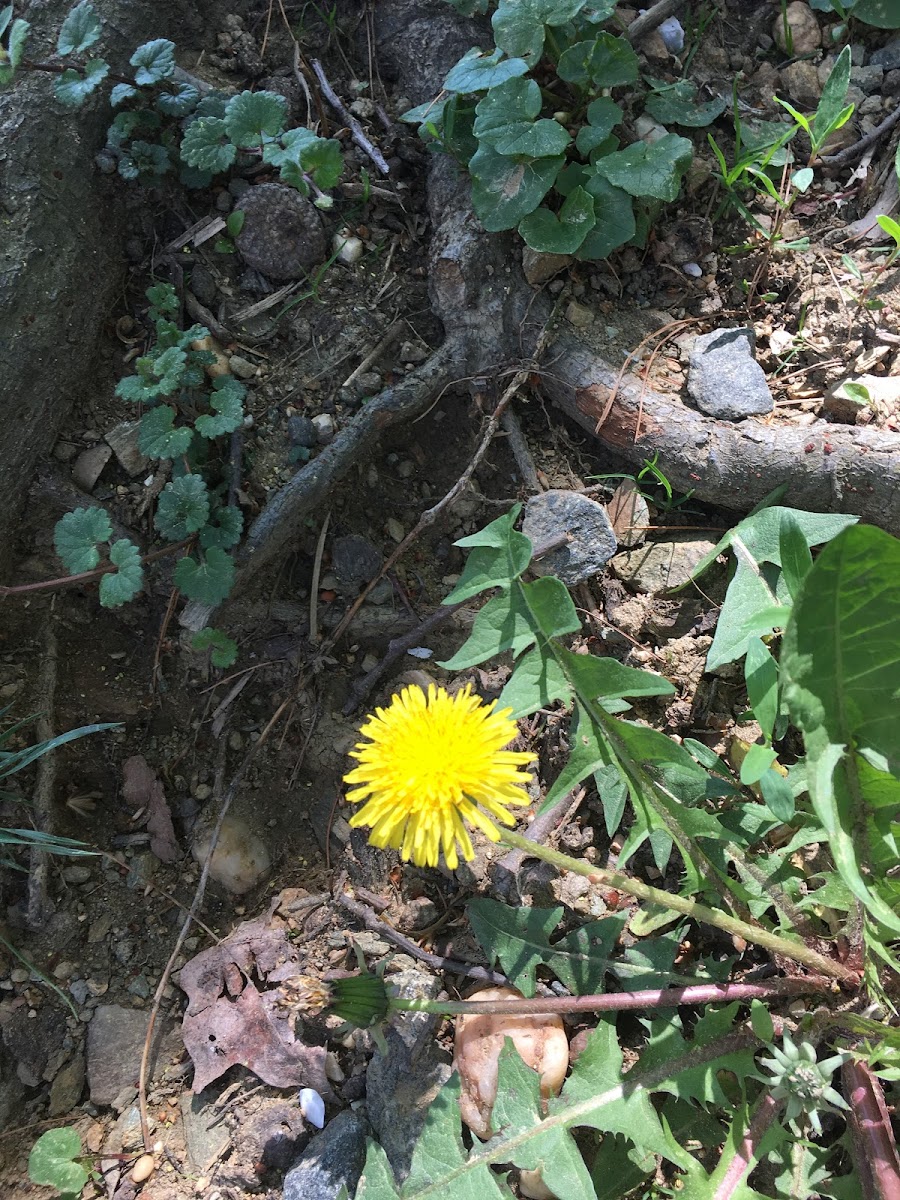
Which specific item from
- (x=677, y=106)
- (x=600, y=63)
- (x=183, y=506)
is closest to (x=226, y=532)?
(x=183, y=506)

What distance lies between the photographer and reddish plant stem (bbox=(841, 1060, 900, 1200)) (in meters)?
1.71

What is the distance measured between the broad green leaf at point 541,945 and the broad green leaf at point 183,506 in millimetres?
1274

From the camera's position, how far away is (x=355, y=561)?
2432 millimetres

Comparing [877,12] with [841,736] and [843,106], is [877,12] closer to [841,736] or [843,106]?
[843,106]

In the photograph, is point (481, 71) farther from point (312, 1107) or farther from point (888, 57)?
point (312, 1107)

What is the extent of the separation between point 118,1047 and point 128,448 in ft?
5.48

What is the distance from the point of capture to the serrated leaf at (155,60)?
236 cm

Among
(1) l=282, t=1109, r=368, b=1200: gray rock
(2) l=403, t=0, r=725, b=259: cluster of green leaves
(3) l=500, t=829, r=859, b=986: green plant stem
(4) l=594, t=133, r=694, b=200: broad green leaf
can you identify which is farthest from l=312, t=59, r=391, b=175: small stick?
(1) l=282, t=1109, r=368, b=1200: gray rock

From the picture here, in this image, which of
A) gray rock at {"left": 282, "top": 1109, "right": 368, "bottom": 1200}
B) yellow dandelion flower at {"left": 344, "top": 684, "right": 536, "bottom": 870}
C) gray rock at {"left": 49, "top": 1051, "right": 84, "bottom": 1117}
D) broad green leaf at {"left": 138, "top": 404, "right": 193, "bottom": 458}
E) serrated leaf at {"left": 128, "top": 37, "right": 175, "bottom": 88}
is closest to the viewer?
yellow dandelion flower at {"left": 344, "top": 684, "right": 536, "bottom": 870}

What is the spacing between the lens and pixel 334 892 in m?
2.25

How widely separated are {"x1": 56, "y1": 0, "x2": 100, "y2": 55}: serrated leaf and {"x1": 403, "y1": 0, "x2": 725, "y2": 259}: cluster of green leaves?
3.19 feet

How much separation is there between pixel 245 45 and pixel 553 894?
2808 mm

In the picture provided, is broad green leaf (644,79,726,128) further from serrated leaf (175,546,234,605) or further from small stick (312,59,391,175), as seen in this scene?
serrated leaf (175,546,234,605)

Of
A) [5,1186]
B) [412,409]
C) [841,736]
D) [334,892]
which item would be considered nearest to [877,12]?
[412,409]
